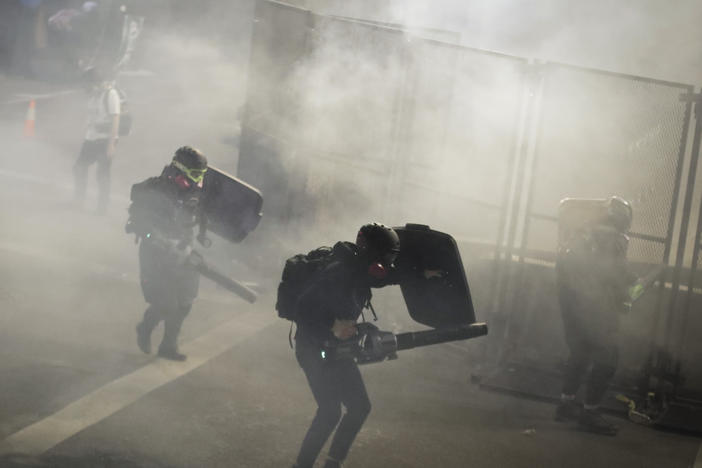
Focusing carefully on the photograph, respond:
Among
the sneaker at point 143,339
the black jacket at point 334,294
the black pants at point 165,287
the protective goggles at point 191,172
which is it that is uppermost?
the protective goggles at point 191,172

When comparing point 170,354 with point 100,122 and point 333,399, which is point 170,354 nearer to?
point 333,399

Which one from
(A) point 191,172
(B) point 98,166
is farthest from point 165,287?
(B) point 98,166

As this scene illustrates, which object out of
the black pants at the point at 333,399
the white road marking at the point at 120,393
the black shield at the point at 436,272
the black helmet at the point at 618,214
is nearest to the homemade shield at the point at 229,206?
the white road marking at the point at 120,393

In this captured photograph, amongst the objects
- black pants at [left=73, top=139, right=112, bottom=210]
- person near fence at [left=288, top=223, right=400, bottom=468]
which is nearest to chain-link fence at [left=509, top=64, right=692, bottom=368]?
person near fence at [left=288, top=223, right=400, bottom=468]

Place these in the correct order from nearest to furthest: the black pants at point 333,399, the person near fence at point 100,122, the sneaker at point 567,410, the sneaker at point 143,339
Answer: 1. the black pants at point 333,399
2. the sneaker at point 567,410
3. the sneaker at point 143,339
4. the person near fence at point 100,122

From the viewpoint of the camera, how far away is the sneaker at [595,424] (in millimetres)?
6844

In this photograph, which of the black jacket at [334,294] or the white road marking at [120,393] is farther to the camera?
the white road marking at [120,393]

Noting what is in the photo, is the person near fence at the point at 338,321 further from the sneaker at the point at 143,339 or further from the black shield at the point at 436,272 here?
the sneaker at the point at 143,339

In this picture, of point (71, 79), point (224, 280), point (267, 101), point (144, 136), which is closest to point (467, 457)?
point (224, 280)

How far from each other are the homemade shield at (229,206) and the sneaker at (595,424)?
2.86 m

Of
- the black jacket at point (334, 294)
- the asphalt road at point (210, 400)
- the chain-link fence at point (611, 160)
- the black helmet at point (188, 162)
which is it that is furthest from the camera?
the chain-link fence at point (611, 160)

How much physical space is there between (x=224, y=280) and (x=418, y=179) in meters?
3.15

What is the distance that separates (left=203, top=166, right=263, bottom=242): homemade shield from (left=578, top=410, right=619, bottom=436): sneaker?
9.38ft

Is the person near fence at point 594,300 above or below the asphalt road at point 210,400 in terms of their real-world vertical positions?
above
